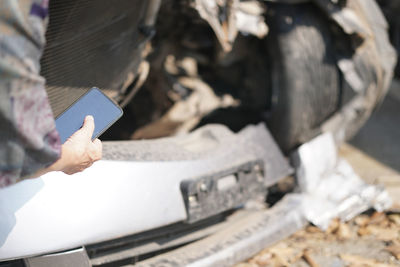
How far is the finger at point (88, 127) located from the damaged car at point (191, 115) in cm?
31

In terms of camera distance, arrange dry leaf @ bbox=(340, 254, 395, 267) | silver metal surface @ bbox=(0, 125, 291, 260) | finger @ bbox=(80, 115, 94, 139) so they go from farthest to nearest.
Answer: dry leaf @ bbox=(340, 254, 395, 267) → silver metal surface @ bbox=(0, 125, 291, 260) → finger @ bbox=(80, 115, 94, 139)

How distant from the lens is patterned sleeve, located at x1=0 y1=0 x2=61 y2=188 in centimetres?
87

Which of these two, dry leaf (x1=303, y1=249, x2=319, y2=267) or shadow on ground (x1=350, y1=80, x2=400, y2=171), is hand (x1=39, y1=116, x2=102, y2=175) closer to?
dry leaf (x1=303, y1=249, x2=319, y2=267)

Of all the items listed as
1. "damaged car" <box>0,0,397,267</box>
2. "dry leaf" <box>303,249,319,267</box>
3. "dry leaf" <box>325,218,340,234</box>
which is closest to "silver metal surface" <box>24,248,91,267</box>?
"damaged car" <box>0,0,397,267</box>

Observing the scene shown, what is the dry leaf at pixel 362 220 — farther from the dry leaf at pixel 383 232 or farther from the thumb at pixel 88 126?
the thumb at pixel 88 126

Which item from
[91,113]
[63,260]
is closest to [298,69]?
[91,113]

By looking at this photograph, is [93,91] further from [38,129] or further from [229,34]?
[229,34]

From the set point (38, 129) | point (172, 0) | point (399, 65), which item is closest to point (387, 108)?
point (399, 65)

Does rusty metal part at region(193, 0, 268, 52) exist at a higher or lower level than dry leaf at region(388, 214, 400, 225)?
higher

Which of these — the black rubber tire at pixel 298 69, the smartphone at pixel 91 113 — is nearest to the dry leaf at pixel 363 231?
the black rubber tire at pixel 298 69

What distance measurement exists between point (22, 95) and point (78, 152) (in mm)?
240

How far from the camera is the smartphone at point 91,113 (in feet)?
4.13

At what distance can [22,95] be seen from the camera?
90cm

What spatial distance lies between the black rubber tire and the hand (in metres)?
1.21
